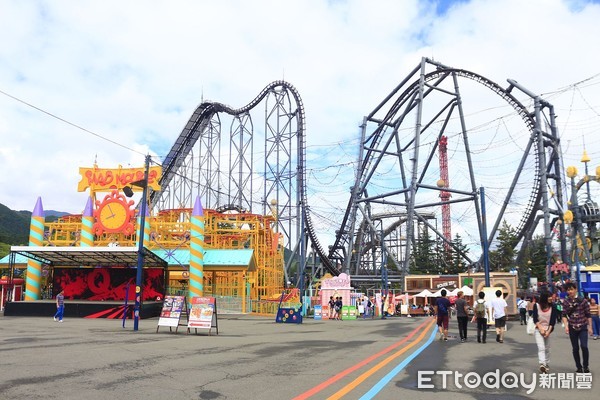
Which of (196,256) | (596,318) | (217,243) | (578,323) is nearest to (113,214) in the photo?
(196,256)

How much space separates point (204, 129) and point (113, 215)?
1490 cm

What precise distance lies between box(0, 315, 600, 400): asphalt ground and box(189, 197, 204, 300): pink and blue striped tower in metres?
16.9

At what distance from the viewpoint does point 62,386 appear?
Result: 22.9ft

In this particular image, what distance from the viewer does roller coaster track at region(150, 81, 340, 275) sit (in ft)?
142

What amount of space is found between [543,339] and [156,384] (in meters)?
6.20

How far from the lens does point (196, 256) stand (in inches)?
1228

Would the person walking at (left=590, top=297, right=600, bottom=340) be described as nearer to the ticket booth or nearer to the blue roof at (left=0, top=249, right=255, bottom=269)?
the blue roof at (left=0, top=249, right=255, bottom=269)

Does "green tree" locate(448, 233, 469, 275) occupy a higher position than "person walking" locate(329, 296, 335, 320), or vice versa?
"green tree" locate(448, 233, 469, 275)

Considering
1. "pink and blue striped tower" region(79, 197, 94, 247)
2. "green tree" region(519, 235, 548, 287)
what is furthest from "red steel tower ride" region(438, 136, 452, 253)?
"pink and blue striped tower" region(79, 197, 94, 247)

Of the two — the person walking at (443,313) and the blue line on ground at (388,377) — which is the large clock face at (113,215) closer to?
the person walking at (443,313)

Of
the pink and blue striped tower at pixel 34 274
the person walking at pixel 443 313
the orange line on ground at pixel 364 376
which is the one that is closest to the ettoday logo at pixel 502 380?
the orange line on ground at pixel 364 376

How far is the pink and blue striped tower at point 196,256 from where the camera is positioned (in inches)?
1219

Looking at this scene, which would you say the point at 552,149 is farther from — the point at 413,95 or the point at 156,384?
the point at 156,384

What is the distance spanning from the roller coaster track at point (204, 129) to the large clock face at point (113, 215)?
10.9 meters
